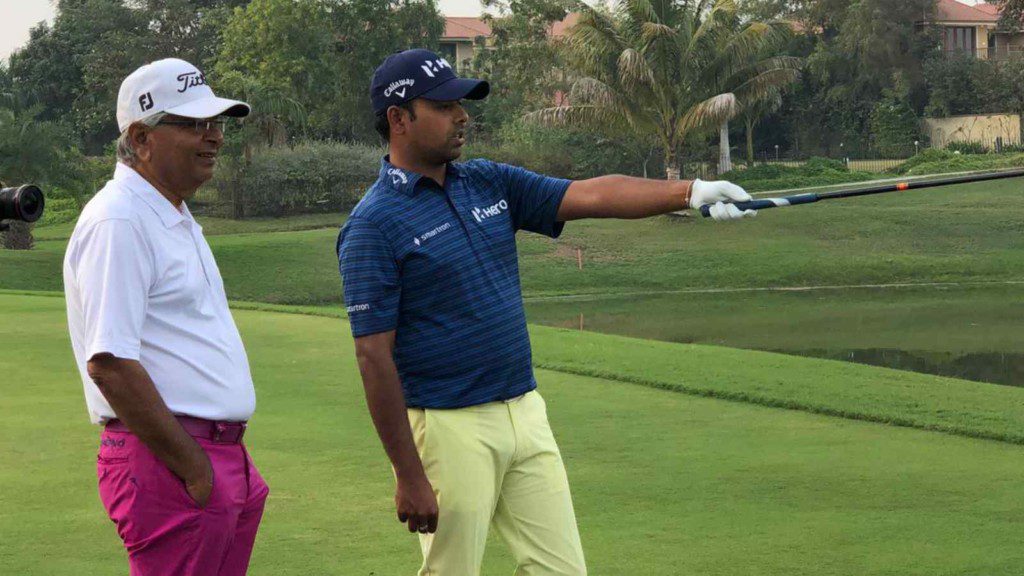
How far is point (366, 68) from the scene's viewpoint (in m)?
52.5

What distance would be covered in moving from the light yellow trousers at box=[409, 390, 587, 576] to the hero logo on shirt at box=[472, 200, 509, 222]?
544 mm

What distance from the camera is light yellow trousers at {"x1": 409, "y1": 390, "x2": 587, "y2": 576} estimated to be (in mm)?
3951

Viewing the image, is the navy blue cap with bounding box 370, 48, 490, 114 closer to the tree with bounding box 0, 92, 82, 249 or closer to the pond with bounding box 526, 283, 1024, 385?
the pond with bounding box 526, 283, 1024, 385

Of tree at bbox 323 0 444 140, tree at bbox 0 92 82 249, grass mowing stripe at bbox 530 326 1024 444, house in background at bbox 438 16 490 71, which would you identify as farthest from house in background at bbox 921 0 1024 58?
grass mowing stripe at bbox 530 326 1024 444

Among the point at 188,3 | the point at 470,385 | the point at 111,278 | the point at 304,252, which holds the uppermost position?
the point at 188,3

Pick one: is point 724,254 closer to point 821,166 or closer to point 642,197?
point 821,166

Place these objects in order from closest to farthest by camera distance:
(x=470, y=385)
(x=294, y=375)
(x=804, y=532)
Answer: (x=470, y=385)
(x=804, y=532)
(x=294, y=375)

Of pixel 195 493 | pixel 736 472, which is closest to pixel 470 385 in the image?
pixel 195 493

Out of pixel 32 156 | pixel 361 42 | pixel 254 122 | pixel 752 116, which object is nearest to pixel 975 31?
pixel 752 116

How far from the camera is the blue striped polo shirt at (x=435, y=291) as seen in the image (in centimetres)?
389

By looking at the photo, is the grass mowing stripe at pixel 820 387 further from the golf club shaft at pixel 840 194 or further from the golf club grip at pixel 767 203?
the golf club grip at pixel 767 203

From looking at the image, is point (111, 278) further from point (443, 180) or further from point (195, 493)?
point (443, 180)

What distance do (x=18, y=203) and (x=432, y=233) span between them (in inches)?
47.6

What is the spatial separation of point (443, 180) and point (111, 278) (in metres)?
1.14
